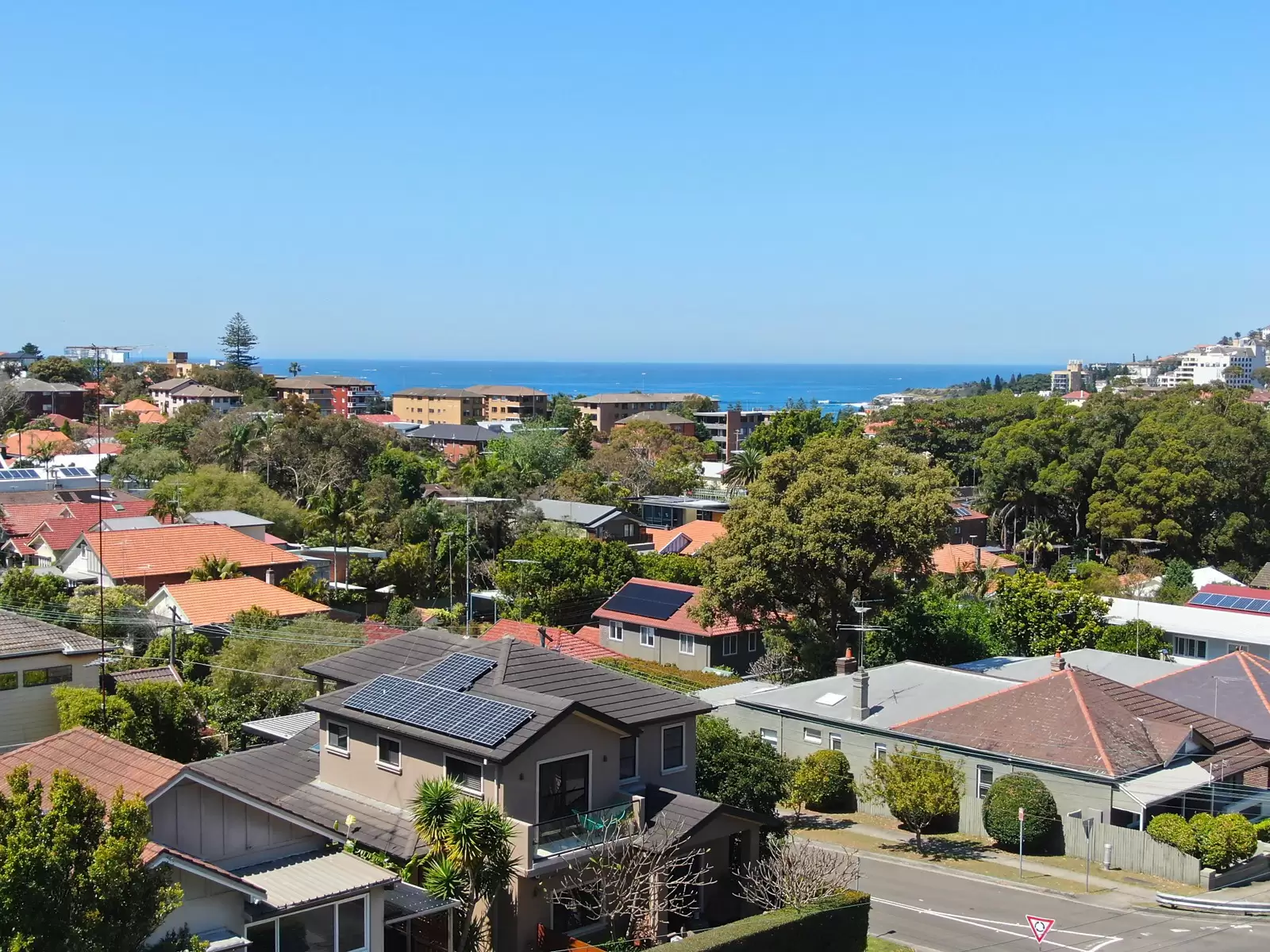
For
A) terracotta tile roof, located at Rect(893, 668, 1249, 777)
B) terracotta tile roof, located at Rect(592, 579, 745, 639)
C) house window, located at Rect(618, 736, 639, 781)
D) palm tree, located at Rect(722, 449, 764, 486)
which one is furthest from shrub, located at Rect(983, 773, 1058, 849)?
palm tree, located at Rect(722, 449, 764, 486)

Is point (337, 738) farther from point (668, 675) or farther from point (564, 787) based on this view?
point (668, 675)

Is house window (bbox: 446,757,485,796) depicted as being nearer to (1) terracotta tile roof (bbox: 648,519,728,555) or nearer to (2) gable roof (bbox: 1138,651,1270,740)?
(2) gable roof (bbox: 1138,651,1270,740)

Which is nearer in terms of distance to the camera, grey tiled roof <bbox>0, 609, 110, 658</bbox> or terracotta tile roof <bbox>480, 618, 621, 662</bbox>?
grey tiled roof <bbox>0, 609, 110, 658</bbox>

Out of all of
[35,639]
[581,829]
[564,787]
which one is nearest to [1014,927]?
[581,829]

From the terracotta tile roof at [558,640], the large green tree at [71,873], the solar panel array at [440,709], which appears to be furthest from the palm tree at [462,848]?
the terracotta tile roof at [558,640]

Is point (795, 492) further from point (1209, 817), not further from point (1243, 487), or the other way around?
point (1243, 487)

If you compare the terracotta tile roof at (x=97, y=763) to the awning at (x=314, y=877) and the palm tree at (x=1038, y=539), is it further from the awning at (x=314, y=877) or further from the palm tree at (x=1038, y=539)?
the palm tree at (x=1038, y=539)

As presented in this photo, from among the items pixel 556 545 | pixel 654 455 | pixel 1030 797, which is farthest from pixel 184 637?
pixel 654 455
